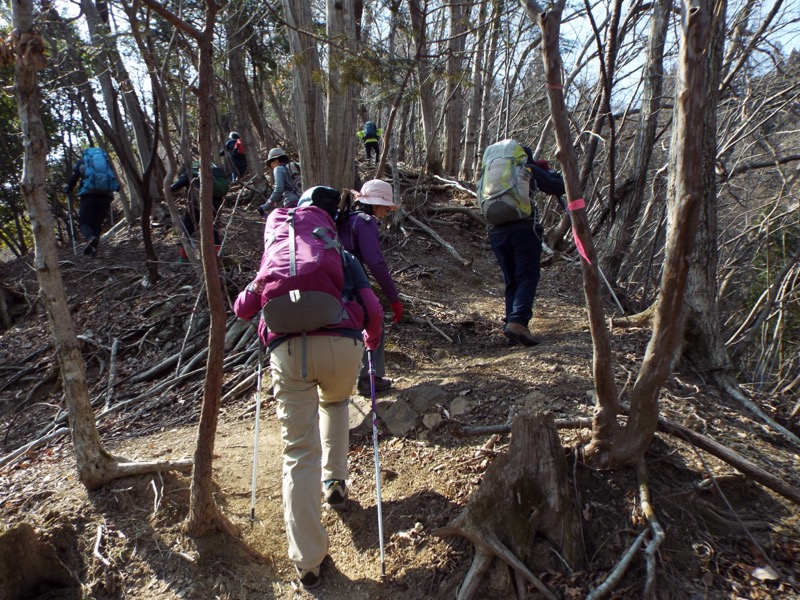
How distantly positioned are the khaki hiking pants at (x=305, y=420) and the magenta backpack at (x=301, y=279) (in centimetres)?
15

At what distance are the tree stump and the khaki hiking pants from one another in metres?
0.71

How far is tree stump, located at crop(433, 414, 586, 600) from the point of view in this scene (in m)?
2.72

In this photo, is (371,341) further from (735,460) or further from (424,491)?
(735,460)

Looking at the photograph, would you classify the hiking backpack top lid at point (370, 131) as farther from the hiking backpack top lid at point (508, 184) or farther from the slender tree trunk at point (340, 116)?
the hiking backpack top lid at point (508, 184)

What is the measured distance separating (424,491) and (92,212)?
362 inches

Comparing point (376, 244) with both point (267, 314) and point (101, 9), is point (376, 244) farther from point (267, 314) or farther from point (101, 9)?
point (101, 9)

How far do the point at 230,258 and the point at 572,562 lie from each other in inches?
236

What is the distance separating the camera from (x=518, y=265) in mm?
5230

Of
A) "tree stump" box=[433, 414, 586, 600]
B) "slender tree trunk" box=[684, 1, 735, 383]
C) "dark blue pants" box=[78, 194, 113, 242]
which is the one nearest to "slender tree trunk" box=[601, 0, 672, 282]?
"slender tree trunk" box=[684, 1, 735, 383]

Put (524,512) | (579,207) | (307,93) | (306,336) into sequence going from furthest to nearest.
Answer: (307,93) → (306,336) → (524,512) → (579,207)

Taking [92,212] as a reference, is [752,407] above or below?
below

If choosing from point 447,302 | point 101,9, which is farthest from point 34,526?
point 101,9

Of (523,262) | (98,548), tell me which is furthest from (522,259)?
(98,548)

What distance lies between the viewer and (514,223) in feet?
16.9
